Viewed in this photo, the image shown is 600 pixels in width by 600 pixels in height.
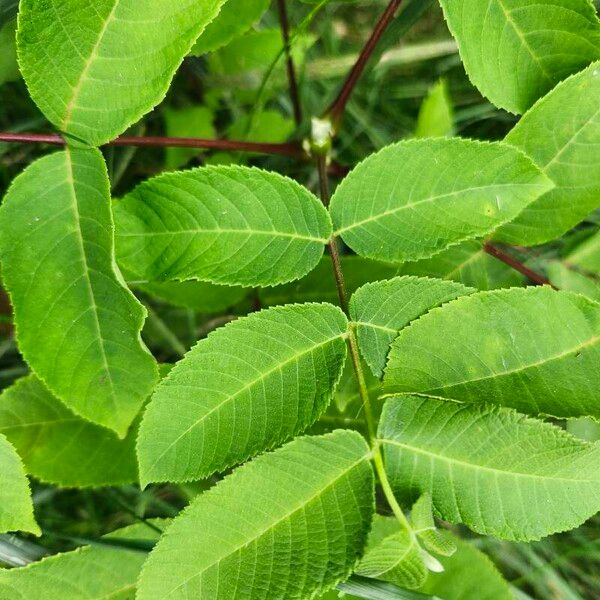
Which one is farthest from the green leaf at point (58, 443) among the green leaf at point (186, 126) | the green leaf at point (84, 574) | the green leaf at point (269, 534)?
the green leaf at point (186, 126)

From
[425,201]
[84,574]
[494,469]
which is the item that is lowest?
[84,574]

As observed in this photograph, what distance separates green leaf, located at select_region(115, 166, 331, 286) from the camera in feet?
3.04

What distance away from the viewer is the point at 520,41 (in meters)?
0.97

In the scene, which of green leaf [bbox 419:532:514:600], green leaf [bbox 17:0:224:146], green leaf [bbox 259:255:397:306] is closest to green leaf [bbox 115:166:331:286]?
green leaf [bbox 17:0:224:146]

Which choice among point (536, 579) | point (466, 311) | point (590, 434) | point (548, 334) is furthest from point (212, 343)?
point (536, 579)

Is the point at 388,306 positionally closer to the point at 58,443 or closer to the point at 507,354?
the point at 507,354

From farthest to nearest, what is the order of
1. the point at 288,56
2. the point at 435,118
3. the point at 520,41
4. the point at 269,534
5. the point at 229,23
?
1. the point at 435,118
2. the point at 288,56
3. the point at 229,23
4. the point at 520,41
5. the point at 269,534

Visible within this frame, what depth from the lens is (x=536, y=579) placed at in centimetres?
165

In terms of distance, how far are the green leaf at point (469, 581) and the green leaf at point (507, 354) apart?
402 mm

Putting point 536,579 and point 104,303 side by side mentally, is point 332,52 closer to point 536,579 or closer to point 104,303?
point 104,303

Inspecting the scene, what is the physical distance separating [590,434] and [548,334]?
1.23ft

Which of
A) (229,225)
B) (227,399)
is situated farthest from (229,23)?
(227,399)

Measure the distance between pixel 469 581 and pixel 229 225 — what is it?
0.73 metres

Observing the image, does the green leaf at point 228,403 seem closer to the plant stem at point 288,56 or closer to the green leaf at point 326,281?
the green leaf at point 326,281
